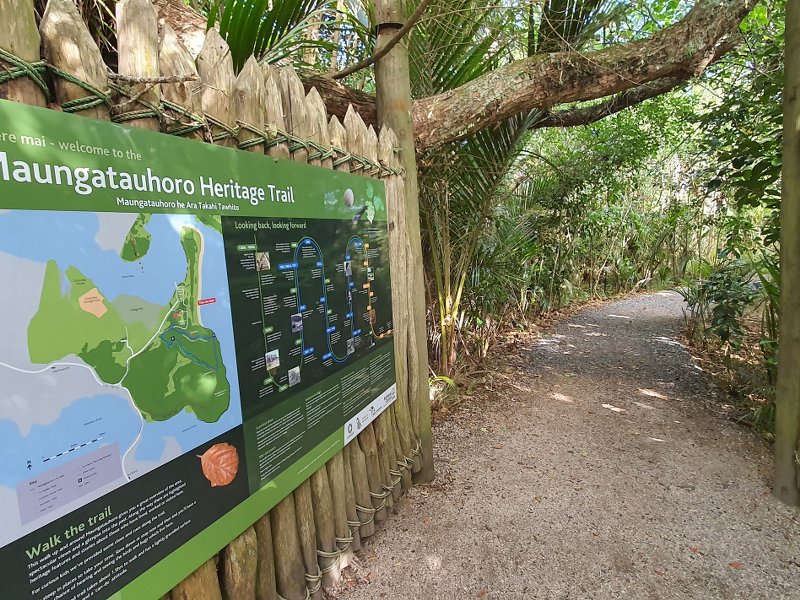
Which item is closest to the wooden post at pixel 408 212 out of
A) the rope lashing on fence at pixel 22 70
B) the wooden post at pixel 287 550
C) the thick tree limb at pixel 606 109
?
the wooden post at pixel 287 550

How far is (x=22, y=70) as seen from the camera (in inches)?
37.8

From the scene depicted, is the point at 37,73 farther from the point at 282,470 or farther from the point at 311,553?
the point at 311,553

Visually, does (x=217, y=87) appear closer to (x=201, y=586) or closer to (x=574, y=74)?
(x=201, y=586)

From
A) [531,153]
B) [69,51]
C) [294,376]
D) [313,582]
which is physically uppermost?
[531,153]

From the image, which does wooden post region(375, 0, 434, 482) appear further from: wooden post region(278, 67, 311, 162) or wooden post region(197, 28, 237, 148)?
wooden post region(197, 28, 237, 148)

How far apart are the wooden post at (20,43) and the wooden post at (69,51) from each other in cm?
3

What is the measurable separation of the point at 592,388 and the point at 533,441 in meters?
1.29

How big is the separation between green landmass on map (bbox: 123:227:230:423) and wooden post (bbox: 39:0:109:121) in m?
0.38

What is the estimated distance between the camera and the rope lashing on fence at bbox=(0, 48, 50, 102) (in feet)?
3.06

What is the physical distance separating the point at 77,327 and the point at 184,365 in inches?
12.6

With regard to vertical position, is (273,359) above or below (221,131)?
below

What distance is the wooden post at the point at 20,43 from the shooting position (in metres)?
0.95

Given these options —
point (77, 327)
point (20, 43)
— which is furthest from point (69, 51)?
point (77, 327)

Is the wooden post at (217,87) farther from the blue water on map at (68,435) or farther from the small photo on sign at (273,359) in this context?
the blue water on map at (68,435)
